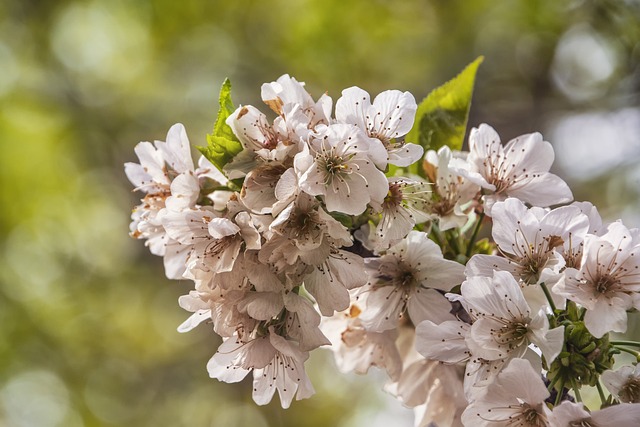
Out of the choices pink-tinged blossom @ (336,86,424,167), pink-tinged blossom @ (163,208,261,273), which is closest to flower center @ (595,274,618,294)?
pink-tinged blossom @ (336,86,424,167)

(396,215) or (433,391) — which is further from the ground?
(396,215)

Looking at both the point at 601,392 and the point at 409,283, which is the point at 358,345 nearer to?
the point at 409,283

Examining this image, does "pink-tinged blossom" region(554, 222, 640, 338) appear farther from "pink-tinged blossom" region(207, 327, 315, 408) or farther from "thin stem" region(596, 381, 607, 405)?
"pink-tinged blossom" region(207, 327, 315, 408)

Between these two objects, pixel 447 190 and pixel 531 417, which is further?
pixel 447 190

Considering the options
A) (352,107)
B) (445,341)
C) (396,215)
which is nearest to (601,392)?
(445,341)

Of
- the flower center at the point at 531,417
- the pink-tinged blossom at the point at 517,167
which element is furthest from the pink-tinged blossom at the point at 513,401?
the pink-tinged blossom at the point at 517,167

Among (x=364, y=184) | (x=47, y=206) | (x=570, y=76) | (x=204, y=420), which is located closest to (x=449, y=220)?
(x=364, y=184)
